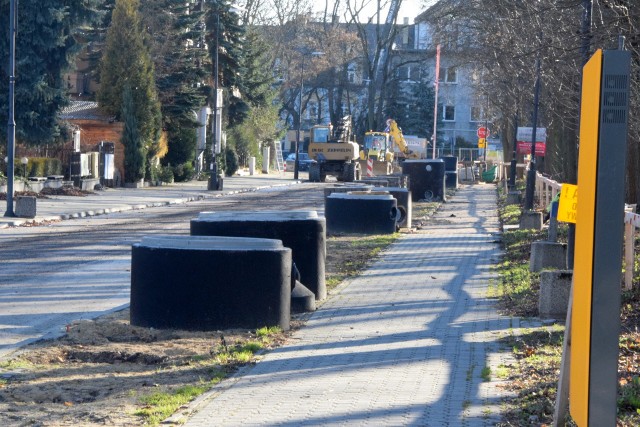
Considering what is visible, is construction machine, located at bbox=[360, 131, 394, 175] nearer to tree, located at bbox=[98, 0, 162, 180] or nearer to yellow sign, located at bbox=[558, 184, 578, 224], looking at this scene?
tree, located at bbox=[98, 0, 162, 180]

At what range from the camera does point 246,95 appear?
71750 mm

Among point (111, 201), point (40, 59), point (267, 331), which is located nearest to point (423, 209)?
point (111, 201)

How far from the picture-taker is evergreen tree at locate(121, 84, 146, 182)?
47031mm

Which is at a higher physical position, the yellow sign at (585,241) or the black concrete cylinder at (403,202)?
the yellow sign at (585,241)

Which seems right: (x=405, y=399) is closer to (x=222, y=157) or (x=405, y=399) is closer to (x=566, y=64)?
(x=566, y=64)

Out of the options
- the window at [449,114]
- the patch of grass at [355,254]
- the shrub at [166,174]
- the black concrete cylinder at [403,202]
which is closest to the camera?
the patch of grass at [355,254]

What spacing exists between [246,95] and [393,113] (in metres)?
29.2

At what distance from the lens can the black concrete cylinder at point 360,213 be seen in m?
24.3

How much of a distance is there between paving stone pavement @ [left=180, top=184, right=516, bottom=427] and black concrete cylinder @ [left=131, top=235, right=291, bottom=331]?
560 millimetres

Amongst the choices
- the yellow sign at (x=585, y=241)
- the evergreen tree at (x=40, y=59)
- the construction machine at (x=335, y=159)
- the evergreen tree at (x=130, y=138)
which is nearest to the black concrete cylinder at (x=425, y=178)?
the evergreen tree at (x=130, y=138)

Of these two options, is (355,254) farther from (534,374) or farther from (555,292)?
(534,374)

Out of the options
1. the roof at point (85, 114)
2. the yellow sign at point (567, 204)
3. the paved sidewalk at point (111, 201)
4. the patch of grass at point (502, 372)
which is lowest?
the paved sidewalk at point (111, 201)

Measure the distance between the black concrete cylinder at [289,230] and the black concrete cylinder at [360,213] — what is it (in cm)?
1108

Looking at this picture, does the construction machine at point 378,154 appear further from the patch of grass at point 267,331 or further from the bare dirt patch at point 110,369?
the patch of grass at point 267,331
